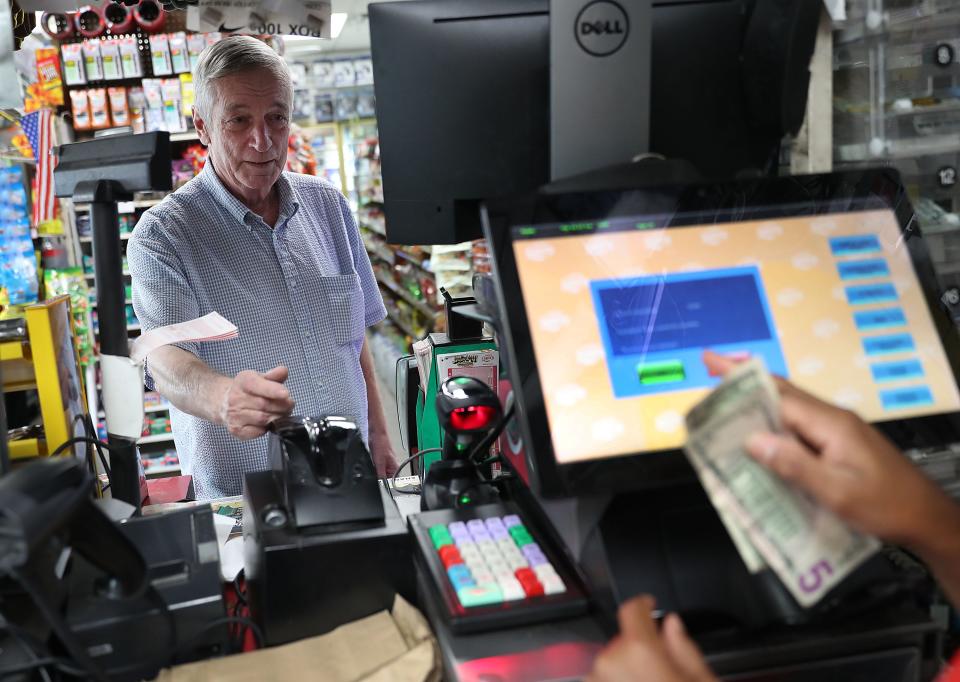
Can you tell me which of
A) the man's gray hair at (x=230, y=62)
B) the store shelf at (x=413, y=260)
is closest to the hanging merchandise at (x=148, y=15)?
the store shelf at (x=413, y=260)

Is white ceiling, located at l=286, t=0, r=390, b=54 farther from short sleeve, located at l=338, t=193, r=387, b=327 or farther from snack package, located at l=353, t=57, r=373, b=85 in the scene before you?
short sleeve, located at l=338, t=193, r=387, b=327

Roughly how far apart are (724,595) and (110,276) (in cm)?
89

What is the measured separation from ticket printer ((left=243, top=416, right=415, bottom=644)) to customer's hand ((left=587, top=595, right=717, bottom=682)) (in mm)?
341

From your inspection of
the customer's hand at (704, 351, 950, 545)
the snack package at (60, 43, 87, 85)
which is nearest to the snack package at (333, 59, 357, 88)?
the snack package at (60, 43, 87, 85)

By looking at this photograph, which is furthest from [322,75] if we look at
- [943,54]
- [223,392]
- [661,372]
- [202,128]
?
[661,372]

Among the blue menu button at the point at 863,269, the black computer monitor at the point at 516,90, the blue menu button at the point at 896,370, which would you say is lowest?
the blue menu button at the point at 896,370

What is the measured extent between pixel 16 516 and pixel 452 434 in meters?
0.58

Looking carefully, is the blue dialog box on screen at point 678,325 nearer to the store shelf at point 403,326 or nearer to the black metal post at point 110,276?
the black metal post at point 110,276

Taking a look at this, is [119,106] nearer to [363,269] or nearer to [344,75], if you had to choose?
[344,75]

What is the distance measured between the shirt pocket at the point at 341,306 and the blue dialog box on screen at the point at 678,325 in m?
1.51

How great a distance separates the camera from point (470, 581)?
815mm

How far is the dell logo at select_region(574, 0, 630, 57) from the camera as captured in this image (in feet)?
3.22

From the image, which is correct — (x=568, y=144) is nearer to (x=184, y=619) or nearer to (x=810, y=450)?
(x=810, y=450)

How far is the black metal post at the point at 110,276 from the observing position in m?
1.10
